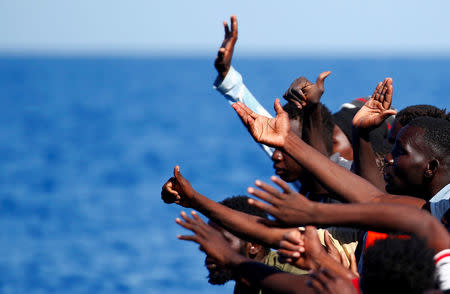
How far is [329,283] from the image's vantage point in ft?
9.87

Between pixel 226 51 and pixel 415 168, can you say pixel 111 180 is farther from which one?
pixel 415 168

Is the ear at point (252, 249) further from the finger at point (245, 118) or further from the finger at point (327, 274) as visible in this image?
the finger at point (327, 274)

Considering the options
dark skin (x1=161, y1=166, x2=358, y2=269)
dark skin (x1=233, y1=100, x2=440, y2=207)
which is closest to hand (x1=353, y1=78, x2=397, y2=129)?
dark skin (x1=233, y1=100, x2=440, y2=207)

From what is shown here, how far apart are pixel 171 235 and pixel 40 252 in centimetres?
273

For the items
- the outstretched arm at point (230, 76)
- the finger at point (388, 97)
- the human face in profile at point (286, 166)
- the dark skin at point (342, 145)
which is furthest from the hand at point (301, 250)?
the dark skin at point (342, 145)

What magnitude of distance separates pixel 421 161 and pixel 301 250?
0.92 m

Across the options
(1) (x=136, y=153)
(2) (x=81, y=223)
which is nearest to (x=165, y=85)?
(1) (x=136, y=153)

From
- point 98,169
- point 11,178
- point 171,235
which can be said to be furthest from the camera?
point 98,169

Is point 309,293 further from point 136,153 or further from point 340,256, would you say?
point 136,153

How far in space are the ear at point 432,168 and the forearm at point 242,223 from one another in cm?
79

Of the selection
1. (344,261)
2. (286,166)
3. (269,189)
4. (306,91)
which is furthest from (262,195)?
(286,166)

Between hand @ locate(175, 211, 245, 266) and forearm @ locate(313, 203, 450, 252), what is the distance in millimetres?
Answer: 419

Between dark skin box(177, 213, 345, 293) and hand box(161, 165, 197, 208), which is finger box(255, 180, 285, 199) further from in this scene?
hand box(161, 165, 197, 208)

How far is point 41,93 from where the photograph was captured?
7144 centimetres
